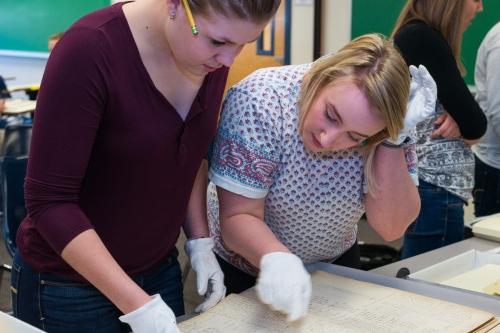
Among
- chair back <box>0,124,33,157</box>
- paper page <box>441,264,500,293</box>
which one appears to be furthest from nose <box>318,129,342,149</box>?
chair back <box>0,124,33,157</box>

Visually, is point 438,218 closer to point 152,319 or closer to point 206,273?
point 206,273

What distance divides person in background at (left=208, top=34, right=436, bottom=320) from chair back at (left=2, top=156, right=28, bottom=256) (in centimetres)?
106

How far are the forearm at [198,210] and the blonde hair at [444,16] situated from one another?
0.84 metres

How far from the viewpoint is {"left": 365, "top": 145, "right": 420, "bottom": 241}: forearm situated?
1.18 metres

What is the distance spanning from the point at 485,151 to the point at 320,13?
6.80 feet

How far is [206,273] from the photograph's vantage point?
1.14 metres

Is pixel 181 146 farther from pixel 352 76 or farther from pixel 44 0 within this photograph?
pixel 44 0

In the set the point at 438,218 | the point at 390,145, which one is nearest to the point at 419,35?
the point at 438,218

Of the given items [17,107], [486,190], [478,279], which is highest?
[478,279]

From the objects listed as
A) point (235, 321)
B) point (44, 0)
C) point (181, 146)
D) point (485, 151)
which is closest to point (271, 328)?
point (235, 321)

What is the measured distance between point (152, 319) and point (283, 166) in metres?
0.38

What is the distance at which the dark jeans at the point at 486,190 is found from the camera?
2.12 metres

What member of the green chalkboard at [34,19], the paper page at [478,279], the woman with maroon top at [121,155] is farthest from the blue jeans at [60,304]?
the green chalkboard at [34,19]

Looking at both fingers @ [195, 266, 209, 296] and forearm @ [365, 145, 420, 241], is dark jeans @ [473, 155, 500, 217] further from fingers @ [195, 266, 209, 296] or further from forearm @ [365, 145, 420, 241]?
fingers @ [195, 266, 209, 296]
